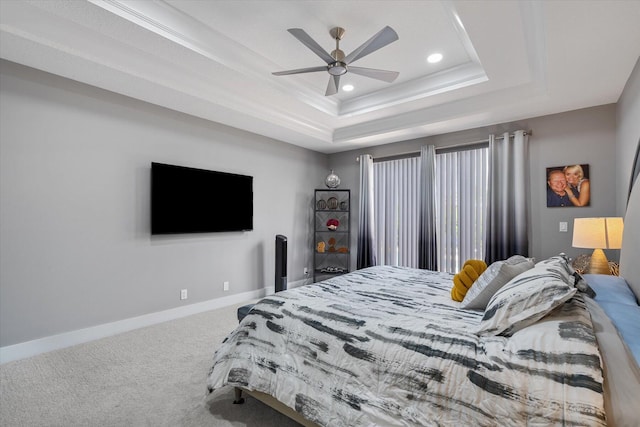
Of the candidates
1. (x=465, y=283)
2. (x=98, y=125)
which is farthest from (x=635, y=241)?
(x=98, y=125)

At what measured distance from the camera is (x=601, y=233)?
2.68 m

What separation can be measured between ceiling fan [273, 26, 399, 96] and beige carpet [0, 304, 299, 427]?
2.60m

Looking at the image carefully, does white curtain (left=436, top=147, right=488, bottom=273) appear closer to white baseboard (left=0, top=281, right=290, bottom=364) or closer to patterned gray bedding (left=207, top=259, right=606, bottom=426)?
patterned gray bedding (left=207, top=259, right=606, bottom=426)

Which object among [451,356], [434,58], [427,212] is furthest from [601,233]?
[451,356]

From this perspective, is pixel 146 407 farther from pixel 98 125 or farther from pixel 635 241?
pixel 635 241

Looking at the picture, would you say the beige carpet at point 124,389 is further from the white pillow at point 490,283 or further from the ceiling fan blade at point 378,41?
the ceiling fan blade at point 378,41

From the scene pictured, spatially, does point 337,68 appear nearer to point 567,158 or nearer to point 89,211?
point 89,211

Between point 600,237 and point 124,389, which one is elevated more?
point 600,237

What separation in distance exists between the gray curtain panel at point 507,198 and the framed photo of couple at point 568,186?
0.26 meters

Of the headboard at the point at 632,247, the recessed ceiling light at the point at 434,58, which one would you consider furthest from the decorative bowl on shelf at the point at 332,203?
the headboard at the point at 632,247

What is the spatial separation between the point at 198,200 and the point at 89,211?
116cm

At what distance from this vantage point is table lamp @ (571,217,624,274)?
2629 mm

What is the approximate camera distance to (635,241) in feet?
6.24

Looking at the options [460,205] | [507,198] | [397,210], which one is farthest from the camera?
[397,210]
